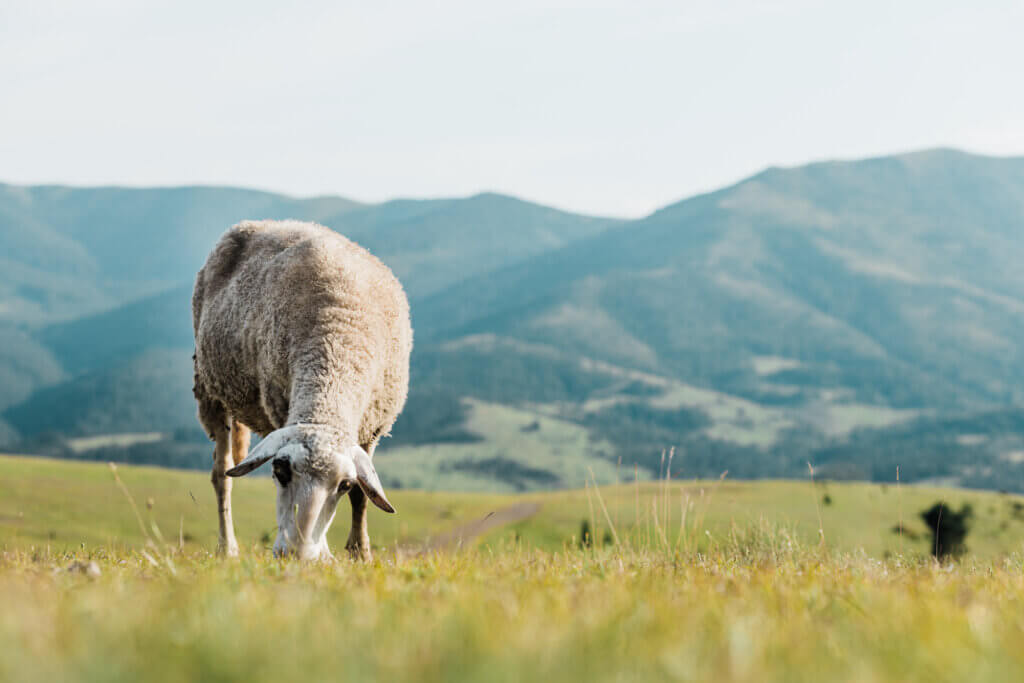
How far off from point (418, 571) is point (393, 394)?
624 cm

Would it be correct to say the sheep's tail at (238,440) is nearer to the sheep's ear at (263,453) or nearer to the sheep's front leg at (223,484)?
the sheep's front leg at (223,484)

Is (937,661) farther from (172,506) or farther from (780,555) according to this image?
(172,506)

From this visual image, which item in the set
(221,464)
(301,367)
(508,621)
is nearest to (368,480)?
(301,367)

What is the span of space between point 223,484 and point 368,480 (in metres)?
5.91

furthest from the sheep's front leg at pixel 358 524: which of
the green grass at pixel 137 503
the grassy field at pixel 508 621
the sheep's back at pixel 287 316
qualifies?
the green grass at pixel 137 503

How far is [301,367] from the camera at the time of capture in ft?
33.0

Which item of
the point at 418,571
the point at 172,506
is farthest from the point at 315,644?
the point at 172,506

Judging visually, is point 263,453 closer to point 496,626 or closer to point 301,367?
point 301,367

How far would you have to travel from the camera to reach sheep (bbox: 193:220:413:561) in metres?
8.09

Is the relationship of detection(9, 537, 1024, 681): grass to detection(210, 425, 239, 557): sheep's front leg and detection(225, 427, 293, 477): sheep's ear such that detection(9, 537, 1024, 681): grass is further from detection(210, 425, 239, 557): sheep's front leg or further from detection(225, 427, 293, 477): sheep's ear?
detection(210, 425, 239, 557): sheep's front leg

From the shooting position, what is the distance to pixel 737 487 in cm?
8344

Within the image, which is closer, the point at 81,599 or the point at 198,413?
the point at 81,599

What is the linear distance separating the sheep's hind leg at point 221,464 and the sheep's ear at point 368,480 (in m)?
5.21

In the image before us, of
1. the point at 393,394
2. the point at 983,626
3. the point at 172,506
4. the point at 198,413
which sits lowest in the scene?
the point at 172,506
